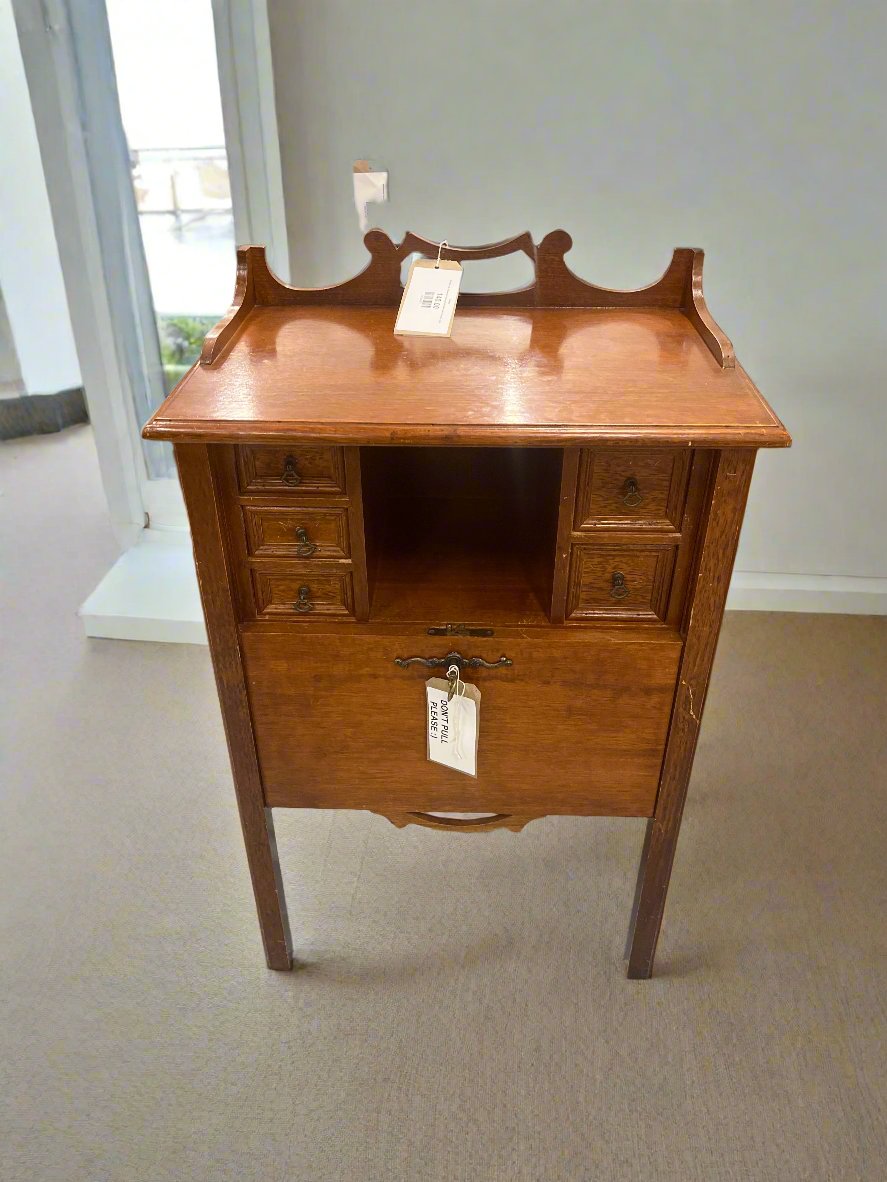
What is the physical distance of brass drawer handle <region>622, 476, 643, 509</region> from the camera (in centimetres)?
104

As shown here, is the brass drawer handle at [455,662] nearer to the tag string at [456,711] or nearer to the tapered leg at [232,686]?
the tag string at [456,711]

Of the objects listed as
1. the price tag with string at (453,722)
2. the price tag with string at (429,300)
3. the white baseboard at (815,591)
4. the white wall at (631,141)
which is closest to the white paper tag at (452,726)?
the price tag with string at (453,722)

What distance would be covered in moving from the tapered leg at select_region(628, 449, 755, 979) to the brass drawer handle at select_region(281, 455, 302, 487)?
49 centimetres

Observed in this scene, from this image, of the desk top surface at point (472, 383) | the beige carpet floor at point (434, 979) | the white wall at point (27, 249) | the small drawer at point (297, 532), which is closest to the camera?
the desk top surface at point (472, 383)

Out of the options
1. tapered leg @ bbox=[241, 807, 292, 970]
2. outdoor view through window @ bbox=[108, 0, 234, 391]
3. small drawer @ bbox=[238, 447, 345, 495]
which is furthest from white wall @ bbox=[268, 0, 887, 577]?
tapered leg @ bbox=[241, 807, 292, 970]

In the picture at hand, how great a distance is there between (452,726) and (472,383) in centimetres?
46

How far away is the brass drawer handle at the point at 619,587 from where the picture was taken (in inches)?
43.6

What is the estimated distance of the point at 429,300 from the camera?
1247mm

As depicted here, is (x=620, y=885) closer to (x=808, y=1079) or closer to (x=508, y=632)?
(x=808, y=1079)

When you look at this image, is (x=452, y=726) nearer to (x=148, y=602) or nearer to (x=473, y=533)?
(x=473, y=533)

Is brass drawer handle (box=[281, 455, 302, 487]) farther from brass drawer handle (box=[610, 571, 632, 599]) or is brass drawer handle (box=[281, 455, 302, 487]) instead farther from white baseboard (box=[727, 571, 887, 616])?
white baseboard (box=[727, 571, 887, 616])

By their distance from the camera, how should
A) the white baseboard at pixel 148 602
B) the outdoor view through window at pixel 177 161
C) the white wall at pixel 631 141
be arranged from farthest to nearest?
the white baseboard at pixel 148 602
the outdoor view through window at pixel 177 161
the white wall at pixel 631 141

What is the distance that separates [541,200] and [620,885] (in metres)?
1.42

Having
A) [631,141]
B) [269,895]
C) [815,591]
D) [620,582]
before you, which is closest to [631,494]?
[620,582]
